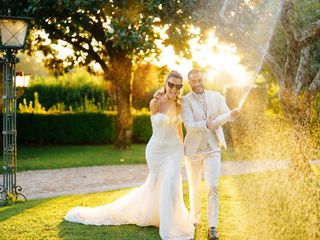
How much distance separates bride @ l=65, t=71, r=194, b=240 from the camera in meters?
7.03

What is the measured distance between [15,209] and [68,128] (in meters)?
14.5

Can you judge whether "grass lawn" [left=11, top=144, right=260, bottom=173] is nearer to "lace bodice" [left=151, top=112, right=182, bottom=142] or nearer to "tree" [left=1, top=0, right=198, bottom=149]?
"tree" [left=1, top=0, right=198, bottom=149]

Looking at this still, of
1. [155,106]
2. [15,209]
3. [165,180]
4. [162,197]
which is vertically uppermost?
[155,106]

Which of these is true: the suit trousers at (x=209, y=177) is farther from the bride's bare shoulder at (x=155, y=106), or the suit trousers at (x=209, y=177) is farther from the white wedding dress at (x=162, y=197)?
the bride's bare shoulder at (x=155, y=106)

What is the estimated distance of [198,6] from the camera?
13.1 meters

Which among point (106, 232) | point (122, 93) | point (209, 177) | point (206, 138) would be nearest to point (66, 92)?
point (122, 93)

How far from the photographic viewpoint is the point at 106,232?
7332 mm

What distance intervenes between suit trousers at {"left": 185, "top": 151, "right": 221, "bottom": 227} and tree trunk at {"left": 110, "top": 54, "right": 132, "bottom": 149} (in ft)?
45.4

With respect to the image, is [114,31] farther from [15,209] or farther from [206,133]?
[206,133]

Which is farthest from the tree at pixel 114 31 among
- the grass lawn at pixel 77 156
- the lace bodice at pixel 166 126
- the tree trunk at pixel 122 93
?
the lace bodice at pixel 166 126

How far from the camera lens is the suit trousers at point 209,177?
→ 6.90 metres

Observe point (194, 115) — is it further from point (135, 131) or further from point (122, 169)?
point (135, 131)

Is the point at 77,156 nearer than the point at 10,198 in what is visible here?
No

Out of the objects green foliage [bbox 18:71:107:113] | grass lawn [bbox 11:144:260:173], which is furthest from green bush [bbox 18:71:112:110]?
grass lawn [bbox 11:144:260:173]
